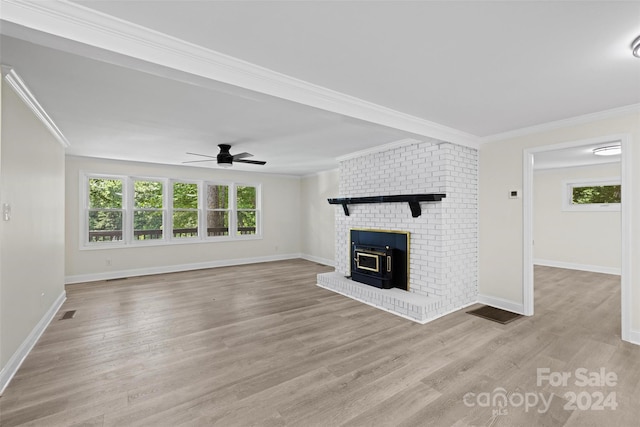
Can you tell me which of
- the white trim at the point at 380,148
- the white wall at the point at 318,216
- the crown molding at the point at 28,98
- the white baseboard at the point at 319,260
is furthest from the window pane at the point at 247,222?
the crown molding at the point at 28,98

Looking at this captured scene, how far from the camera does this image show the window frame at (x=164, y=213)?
19.2 feet

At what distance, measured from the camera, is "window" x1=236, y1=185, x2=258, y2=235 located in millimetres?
7871

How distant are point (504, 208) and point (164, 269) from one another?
6812 millimetres

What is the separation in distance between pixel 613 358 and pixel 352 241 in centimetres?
351

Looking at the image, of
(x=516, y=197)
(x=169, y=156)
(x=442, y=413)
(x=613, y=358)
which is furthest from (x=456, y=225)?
(x=169, y=156)

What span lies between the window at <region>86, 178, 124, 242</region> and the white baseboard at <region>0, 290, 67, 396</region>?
7.82 feet

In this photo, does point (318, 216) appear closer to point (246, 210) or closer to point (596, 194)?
point (246, 210)

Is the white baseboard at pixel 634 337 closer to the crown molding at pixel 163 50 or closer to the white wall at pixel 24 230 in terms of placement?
the crown molding at pixel 163 50

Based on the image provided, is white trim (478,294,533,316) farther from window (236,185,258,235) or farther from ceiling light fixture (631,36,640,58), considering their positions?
window (236,185,258,235)

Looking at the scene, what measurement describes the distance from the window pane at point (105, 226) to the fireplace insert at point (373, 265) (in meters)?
5.09

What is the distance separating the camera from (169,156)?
569 cm

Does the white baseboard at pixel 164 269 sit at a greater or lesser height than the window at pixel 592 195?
lesser

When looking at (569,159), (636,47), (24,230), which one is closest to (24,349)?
(24,230)

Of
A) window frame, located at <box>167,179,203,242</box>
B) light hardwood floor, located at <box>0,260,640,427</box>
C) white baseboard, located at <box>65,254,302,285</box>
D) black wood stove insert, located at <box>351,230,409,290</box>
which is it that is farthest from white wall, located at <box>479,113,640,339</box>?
window frame, located at <box>167,179,203,242</box>
